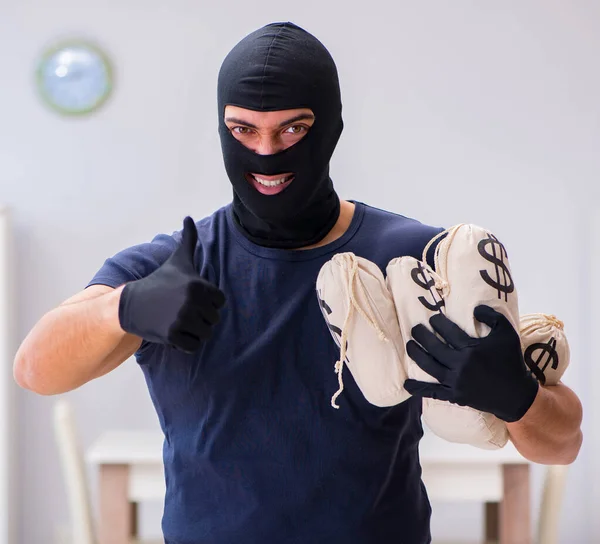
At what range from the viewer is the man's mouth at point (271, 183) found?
49.5 inches

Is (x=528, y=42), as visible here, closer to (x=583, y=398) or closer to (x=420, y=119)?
(x=420, y=119)

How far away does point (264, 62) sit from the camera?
122cm

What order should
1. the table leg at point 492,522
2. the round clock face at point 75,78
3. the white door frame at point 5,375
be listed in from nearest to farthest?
1. the table leg at point 492,522
2. the white door frame at point 5,375
3. the round clock face at point 75,78

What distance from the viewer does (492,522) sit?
2709 mm

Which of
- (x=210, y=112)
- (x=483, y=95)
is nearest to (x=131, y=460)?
(x=210, y=112)

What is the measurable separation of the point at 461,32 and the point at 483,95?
0.24 metres

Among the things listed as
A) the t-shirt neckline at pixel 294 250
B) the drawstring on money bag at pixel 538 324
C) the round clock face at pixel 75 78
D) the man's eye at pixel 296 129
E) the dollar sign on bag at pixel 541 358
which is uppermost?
the round clock face at pixel 75 78

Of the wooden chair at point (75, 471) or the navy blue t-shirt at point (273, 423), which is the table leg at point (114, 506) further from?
the navy blue t-shirt at point (273, 423)

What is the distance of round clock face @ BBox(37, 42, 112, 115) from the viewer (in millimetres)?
3111

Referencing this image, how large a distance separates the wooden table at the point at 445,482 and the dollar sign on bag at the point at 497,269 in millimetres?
1438

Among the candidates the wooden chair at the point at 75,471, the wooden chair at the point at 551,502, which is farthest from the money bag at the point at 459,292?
the wooden chair at the point at 75,471

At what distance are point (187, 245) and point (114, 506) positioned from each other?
1605 mm

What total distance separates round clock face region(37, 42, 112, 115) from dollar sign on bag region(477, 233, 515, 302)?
7.61ft

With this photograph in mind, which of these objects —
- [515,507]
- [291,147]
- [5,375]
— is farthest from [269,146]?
[5,375]
